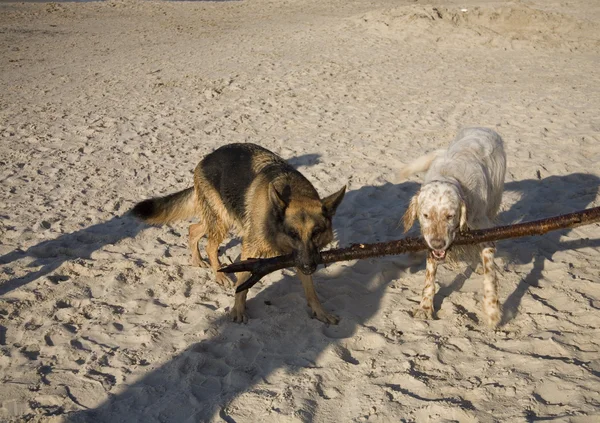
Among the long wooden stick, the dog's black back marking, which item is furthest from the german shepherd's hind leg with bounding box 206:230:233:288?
the long wooden stick

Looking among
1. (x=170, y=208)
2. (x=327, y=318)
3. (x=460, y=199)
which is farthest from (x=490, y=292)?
(x=170, y=208)

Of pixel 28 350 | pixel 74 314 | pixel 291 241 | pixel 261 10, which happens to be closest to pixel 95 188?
pixel 74 314

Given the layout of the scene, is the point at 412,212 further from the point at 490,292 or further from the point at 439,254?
the point at 490,292

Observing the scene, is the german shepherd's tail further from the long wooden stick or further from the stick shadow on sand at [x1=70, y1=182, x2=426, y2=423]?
the long wooden stick

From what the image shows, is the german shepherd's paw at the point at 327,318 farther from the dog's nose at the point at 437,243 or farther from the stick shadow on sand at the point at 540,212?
the stick shadow on sand at the point at 540,212

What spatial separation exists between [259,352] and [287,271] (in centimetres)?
172

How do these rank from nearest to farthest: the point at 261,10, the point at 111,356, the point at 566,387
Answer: the point at 566,387
the point at 111,356
the point at 261,10

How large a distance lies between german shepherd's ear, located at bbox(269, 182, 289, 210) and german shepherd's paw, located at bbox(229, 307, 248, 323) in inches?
49.5

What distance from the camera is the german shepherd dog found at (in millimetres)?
5250

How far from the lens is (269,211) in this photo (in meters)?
5.55

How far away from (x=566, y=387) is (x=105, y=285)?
15.7 ft

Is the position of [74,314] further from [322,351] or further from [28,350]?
[322,351]

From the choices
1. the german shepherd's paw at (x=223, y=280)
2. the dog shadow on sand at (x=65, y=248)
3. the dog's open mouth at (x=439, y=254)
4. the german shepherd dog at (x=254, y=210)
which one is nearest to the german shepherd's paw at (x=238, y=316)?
the german shepherd dog at (x=254, y=210)

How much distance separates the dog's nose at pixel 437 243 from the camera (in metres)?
5.16
